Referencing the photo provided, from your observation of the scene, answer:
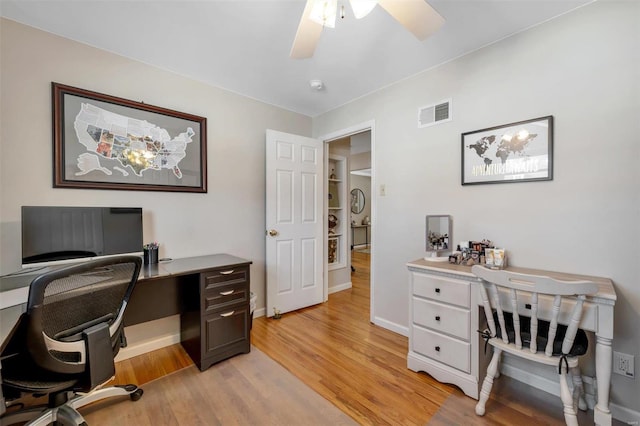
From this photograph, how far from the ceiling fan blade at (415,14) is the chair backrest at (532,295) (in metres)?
1.38

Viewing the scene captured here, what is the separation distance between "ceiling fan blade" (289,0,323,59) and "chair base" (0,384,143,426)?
232 centimetres

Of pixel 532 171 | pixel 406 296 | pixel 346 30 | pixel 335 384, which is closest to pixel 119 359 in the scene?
pixel 335 384

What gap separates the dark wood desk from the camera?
200cm

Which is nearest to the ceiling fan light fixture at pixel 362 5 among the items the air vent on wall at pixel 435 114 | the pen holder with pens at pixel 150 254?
the air vent on wall at pixel 435 114

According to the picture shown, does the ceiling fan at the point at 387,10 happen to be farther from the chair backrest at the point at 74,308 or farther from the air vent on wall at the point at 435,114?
the chair backrest at the point at 74,308

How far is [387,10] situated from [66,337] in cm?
223

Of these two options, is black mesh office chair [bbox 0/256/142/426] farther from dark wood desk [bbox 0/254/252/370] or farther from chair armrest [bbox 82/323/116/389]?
dark wood desk [bbox 0/254/252/370]

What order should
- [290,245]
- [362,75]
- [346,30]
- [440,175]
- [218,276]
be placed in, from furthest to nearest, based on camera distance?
[290,245], [362,75], [440,175], [218,276], [346,30]

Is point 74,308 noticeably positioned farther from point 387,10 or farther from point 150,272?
point 387,10

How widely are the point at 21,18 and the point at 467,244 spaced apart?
3.51m

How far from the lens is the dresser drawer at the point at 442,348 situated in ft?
Result: 5.64

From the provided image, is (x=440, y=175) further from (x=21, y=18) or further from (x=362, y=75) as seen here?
(x=21, y=18)

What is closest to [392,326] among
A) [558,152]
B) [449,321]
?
[449,321]

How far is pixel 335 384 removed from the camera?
1826mm
